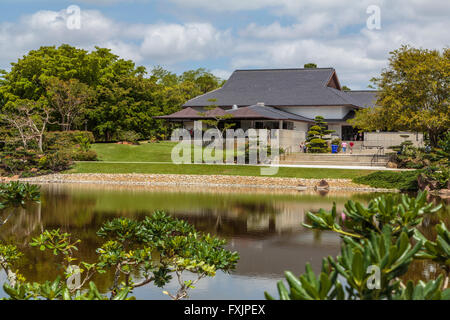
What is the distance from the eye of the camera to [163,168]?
3109cm

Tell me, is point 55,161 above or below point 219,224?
above

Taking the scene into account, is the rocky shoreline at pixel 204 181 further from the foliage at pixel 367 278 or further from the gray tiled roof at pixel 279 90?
the foliage at pixel 367 278

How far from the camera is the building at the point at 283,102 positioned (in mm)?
42312

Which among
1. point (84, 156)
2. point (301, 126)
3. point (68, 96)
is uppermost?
point (68, 96)

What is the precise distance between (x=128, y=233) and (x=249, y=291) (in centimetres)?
237

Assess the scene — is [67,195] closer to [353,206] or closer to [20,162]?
[20,162]

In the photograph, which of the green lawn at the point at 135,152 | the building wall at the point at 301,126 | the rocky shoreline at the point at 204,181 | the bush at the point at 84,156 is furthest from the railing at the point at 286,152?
the bush at the point at 84,156

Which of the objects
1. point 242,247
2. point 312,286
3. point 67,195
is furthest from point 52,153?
point 312,286

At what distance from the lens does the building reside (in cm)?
4231

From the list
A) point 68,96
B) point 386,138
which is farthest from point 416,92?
point 68,96

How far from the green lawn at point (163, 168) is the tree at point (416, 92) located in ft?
13.2

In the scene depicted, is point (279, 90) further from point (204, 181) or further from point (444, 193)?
point (444, 193)

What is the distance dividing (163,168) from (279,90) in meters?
22.7

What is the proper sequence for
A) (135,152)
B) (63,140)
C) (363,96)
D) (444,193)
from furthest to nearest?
(363,96) → (135,152) → (63,140) → (444,193)
